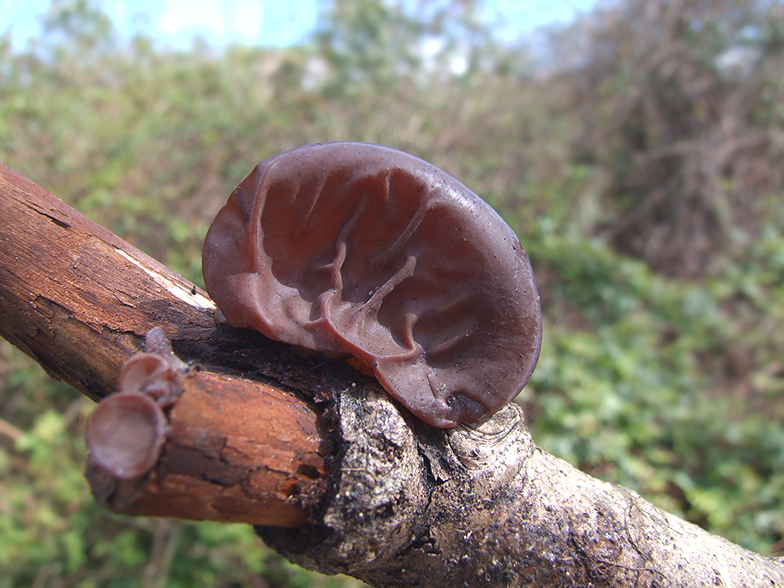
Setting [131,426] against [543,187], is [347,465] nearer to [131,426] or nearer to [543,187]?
[131,426]

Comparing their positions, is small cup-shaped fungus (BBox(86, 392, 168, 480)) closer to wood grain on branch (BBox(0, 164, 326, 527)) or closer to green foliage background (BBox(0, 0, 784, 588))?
wood grain on branch (BBox(0, 164, 326, 527))

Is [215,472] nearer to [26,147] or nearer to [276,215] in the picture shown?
[276,215]

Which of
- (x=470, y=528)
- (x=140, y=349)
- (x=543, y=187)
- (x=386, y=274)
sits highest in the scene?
(x=543, y=187)

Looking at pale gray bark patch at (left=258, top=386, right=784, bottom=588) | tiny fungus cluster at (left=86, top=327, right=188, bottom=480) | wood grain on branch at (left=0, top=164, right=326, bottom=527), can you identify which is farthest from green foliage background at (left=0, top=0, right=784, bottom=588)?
tiny fungus cluster at (left=86, top=327, right=188, bottom=480)

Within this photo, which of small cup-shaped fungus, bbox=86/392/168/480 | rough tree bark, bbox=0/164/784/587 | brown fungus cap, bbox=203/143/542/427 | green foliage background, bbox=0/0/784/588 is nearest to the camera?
small cup-shaped fungus, bbox=86/392/168/480

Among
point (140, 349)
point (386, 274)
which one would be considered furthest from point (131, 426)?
point (386, 274)

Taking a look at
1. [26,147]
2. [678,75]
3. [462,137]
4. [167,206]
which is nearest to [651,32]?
[678,75]
